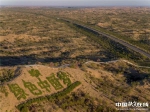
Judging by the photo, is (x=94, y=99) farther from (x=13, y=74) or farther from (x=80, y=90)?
(x=13, y=74)

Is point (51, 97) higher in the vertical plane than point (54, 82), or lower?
lower

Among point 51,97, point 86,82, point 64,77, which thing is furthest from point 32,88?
point 86,82

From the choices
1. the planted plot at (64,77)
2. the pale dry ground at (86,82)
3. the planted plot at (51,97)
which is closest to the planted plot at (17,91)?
the pale dry ground at (86,82)

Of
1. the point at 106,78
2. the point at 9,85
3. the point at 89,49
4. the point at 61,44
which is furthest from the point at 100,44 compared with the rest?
the point at 9,85

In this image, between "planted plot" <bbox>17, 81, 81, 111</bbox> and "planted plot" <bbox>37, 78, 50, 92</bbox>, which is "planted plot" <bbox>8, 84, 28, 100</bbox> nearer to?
"planted plot" <bbox>17, 81, 81, 111</bbox>

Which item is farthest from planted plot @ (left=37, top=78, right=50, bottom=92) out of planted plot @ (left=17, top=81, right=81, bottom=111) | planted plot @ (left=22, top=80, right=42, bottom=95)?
planted plot @ (left=17, top=81, right=81, bottom=111)

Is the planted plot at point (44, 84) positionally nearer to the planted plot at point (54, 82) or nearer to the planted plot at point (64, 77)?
the planted plot at point (54, 82)

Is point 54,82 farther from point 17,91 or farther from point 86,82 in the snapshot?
point 17,91
